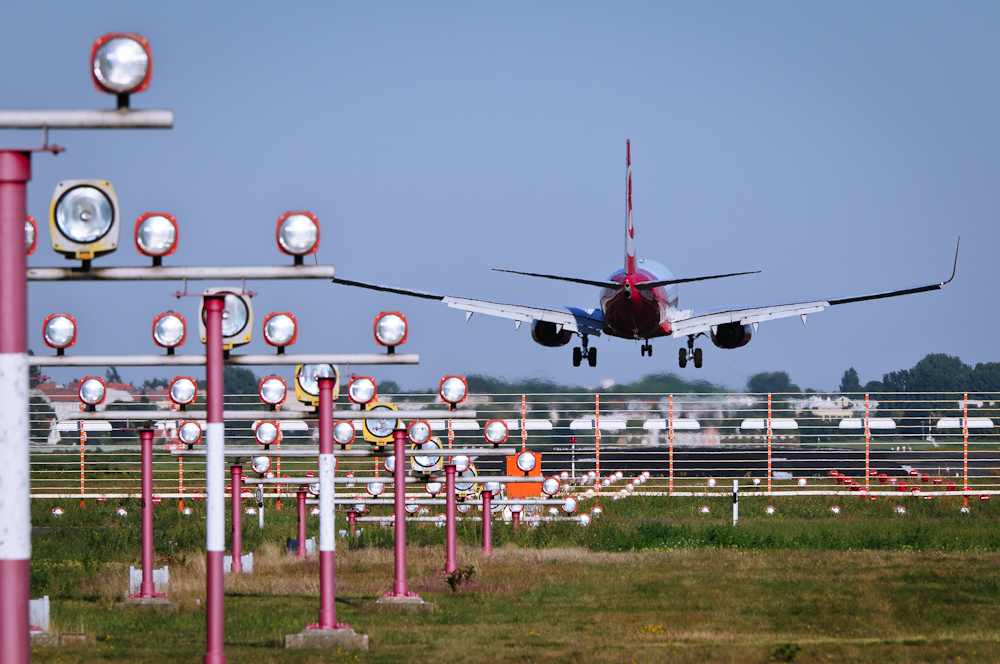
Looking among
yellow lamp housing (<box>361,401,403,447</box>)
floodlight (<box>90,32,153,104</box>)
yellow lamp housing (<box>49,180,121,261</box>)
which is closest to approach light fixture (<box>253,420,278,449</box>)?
yellow lamp housing (<box>361,401,403,447</box>)

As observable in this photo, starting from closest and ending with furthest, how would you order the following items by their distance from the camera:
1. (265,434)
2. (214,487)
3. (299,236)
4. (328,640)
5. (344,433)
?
1. (214,487)
2. (299,236)
3. (328,640)
4. (344,433)
5. (265,434)

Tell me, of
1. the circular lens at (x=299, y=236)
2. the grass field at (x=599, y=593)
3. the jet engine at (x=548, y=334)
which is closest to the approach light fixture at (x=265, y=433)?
the grass field at (x=599, y=593)

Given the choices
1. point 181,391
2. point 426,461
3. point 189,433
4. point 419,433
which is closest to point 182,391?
point 181,391

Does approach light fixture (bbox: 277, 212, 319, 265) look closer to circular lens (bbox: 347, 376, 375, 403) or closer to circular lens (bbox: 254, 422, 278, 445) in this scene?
circular lens (bbox: 347, 376, 375, 403)

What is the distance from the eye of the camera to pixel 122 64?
372 inches

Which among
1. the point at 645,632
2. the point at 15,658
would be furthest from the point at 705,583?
the point at 15,658

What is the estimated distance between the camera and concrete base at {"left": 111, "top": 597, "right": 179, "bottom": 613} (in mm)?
18750

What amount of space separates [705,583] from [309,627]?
826 cm

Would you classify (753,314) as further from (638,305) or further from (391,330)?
(391,330)

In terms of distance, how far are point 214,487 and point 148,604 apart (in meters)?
7.44

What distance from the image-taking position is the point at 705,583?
2145 centimetres

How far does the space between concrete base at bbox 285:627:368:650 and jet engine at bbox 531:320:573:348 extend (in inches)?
1215

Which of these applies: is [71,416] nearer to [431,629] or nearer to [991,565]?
[431,629]

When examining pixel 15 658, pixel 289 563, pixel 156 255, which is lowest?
pixel 289 563
